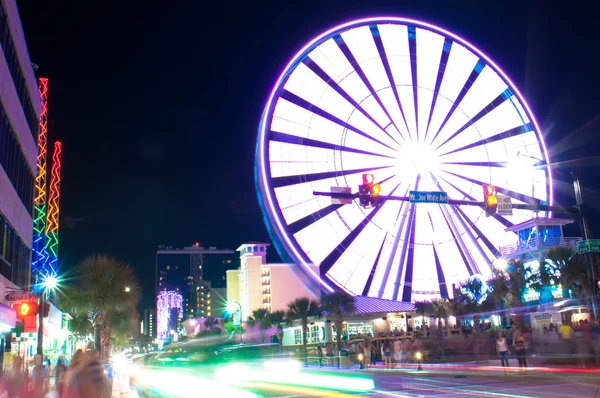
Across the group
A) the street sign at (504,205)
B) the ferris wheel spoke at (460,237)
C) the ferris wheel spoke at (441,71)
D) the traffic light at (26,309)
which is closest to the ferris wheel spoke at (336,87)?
the ferris wheel spoke at (441,71)

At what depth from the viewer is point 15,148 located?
84.8ft

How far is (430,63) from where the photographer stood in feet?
167

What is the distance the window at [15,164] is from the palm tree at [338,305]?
2682 cm

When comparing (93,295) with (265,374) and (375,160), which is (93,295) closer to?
(265,374)

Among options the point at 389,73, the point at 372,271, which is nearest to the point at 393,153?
the point at 389,73

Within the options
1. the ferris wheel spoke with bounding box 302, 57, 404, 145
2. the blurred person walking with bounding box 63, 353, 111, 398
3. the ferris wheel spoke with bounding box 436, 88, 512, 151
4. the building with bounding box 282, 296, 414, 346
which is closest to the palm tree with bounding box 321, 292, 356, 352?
the building with bounding box 282, 296, 414, 346

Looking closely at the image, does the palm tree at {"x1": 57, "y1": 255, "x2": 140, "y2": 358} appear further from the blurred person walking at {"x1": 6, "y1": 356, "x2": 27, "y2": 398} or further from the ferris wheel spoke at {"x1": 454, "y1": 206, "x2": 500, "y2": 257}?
the ferris wheel spoke at {"x1": 454, "y1": 206, "x2": 500, "y2": 257}

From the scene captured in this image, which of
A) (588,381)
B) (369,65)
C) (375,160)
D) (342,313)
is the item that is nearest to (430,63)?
(369,65)

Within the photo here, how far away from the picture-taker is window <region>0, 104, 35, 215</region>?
74.7ft

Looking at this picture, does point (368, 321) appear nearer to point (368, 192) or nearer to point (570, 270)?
point (570, 270)

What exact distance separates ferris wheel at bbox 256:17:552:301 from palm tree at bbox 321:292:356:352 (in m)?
2.06

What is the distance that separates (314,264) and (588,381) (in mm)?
30584

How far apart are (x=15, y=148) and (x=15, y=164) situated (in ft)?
2.45

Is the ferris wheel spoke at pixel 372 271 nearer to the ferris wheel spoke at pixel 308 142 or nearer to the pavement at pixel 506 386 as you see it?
the ferris wheel spoke at pixel 308 142
